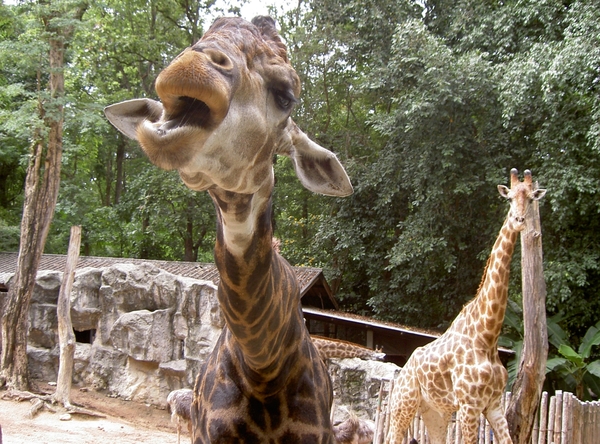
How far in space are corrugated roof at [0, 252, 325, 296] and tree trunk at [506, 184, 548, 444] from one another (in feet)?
16.0

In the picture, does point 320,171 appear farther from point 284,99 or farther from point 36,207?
point 36,207

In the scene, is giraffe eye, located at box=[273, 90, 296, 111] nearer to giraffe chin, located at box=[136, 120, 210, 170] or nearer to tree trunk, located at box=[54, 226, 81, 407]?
giraffe chin, located at box=[136, 120, 210, 170]

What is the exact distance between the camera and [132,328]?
1150 cm

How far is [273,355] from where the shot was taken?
5.92 ft

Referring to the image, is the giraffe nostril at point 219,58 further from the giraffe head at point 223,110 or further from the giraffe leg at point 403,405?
the giraffe leg at point 403,405

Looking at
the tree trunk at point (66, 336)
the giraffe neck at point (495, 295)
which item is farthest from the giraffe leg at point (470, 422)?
the tree trunk at point (66, 336)

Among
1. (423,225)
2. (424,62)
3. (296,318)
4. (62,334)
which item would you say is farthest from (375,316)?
(296,318)

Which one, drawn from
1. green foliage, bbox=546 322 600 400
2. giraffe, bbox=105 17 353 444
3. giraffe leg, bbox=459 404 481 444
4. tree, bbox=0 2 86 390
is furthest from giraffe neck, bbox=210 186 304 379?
tree, bbox=0 2 86 390

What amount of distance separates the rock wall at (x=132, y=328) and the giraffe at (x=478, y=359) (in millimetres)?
5829

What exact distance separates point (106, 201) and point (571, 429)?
681 inches

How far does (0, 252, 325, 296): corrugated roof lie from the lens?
37.7 feet

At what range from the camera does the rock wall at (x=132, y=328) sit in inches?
439

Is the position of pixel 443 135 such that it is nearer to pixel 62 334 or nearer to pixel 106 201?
pixel 62 334

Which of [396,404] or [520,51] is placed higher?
[520,51]
